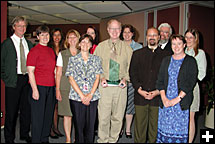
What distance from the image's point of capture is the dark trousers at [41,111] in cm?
281

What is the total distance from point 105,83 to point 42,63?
0.83 metres

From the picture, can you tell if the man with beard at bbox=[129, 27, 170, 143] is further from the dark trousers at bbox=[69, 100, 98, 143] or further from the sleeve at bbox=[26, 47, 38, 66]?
the sleeve at bbox=[26, 47, 38, 66]

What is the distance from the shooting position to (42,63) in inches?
110

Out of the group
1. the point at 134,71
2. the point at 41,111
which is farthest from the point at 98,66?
the point at 41,111

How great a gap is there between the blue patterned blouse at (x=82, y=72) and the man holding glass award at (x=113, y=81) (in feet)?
0.61

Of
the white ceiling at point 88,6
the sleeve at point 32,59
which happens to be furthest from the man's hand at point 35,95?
the white ceiling at point 88,6

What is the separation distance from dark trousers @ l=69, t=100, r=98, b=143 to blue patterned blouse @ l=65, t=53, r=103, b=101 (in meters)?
0.09

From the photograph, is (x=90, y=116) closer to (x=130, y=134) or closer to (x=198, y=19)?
(x=130, y=134)

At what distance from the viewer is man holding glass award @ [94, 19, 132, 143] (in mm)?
2959

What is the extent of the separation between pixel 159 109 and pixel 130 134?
3.66 feet

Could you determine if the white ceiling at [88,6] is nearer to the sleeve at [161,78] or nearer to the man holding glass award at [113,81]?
the man holding glass award at [113,81]

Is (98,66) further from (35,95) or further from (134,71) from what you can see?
(35,95)

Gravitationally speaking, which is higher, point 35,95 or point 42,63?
point 42,63

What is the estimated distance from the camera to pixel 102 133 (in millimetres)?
3012
